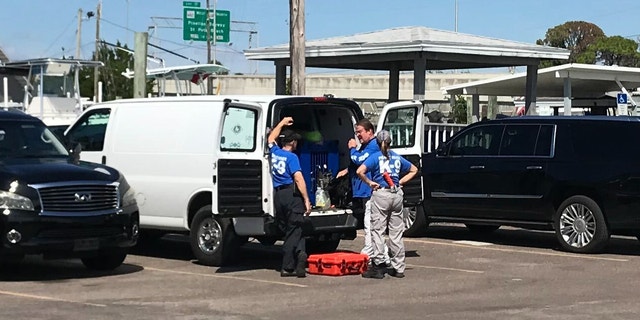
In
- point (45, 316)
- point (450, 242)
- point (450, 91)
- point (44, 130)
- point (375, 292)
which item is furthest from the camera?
point (450, 91)

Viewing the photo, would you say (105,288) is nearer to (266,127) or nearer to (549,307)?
(266,127)

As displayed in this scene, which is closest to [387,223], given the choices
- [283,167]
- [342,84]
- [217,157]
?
[283,167]

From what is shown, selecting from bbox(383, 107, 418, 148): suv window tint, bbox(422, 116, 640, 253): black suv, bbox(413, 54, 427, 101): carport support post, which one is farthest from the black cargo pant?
bbox(413, 54, 427, 101): carport support post

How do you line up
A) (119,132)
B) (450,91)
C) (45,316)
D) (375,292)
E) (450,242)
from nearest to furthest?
(45,316) < (375,292) < (119,132) < (450,242) < (450,91)

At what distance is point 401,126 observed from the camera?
15453mm

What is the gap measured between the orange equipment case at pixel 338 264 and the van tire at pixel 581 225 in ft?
12.0

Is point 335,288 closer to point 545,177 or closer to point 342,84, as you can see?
point 545,177

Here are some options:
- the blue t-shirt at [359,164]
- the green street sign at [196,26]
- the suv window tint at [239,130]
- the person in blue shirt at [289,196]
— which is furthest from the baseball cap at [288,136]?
the green street sign at [196,26]

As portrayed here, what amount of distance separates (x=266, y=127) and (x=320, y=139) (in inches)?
51.9

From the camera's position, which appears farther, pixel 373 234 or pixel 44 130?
pixel 44 130

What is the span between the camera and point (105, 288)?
11.6 metres

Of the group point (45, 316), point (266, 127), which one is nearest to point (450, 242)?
point (266, 127)

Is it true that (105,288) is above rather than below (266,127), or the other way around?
below

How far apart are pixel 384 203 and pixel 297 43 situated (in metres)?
7.89
